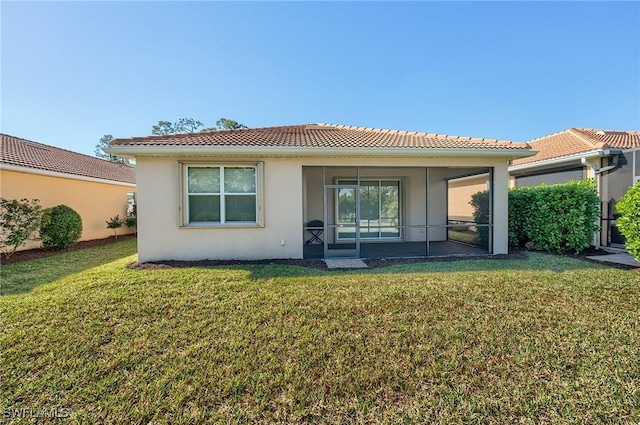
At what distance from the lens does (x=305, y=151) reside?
7.45 metres

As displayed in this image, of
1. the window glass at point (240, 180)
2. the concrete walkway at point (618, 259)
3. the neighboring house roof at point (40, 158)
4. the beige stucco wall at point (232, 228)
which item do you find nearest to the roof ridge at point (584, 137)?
the concrete walkway at point (618, 259)

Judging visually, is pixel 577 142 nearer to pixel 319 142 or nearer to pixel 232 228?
pixel 319 142

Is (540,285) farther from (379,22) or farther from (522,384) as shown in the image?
(379,22)

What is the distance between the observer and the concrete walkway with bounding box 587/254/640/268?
22.7 ft

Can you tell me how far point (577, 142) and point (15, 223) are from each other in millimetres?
21974

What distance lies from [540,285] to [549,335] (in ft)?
6.31

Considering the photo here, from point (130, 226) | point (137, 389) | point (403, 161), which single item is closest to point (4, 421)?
point (137, 389)

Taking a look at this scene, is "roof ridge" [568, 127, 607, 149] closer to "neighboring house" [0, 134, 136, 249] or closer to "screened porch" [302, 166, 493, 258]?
"screened porch" [302, 166, 493, 258]

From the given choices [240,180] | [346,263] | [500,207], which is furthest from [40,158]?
[500,207]

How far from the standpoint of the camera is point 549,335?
356 cm

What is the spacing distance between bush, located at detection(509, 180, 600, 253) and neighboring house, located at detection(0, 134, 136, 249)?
1797 centimetres

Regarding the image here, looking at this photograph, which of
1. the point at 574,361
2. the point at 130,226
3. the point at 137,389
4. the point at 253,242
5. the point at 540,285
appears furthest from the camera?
the point at 130,226

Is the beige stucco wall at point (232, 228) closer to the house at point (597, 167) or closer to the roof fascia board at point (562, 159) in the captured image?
the roof fascia board at point (562, 159)

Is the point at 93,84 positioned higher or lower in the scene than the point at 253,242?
higher
